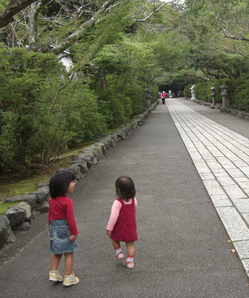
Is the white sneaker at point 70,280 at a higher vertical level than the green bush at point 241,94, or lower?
lower

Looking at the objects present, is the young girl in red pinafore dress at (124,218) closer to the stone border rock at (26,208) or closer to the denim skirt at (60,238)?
the denim skirt at (60,238)

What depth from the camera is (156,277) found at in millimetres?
2926

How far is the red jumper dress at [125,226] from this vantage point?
3152mm

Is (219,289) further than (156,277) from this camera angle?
No

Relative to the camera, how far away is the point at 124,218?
10.4ft

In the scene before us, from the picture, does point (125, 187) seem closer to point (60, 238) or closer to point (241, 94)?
point (60, 238)

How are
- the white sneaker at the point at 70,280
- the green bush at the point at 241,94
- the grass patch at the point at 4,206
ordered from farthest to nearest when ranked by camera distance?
the green bush at the point at 241,94 → the grass patch at the point at 4,206 → the white sneaker at the point at 70,280

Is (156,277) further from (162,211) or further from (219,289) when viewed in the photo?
(162,211)

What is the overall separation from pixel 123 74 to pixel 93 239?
14.3 metres

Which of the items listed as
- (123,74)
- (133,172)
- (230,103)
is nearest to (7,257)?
(133,172)

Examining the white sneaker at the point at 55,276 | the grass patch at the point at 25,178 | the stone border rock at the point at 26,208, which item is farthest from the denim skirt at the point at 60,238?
the grass patch at the point at 25,178

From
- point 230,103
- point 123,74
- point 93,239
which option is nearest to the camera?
point 93,239

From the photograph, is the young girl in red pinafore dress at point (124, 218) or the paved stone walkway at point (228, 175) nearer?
the young girl in red pinafore dress at point (124, 218)

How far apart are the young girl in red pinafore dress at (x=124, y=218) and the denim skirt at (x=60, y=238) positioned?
0.44 metres
